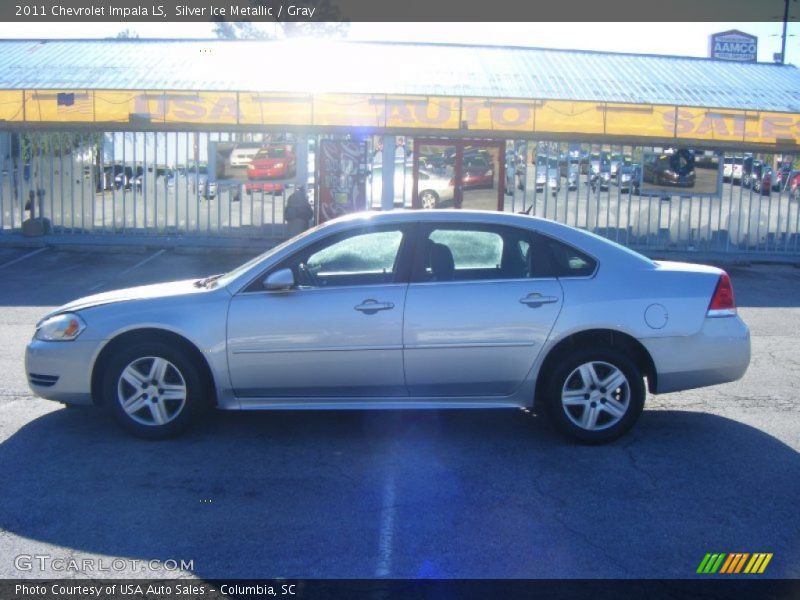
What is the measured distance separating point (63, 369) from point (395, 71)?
16287mm

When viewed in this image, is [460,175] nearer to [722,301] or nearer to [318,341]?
[722,301]

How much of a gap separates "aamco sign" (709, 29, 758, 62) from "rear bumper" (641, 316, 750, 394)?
45.0m

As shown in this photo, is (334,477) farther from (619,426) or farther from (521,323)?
(619,426)

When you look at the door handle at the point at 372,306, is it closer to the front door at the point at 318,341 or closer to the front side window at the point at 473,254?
the front door at the point at 318,341

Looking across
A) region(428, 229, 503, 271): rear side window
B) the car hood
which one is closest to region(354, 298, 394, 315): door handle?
region(428, 229, 503, 271): rear side window

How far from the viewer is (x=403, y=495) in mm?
5484

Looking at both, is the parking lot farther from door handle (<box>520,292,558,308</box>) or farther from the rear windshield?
the rear windshield

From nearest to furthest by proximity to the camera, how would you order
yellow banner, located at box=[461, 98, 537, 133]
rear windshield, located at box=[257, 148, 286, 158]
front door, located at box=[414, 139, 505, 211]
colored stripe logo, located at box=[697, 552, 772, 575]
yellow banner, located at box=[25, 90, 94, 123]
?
1. colored stripe logo, located at box=[697, 552, 772, 575]
2. rear windshield, located at box=[257, 148, 286, 158]
3. front door, located at box=[414, 139, 505, 211]
4. yellow banner, located at box=[461, 98, 537, 133]
5. yellow banner, located at box=[25, 90, 94, 123]

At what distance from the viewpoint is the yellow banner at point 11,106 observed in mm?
20172

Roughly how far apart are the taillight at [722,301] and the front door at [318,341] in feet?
6.86

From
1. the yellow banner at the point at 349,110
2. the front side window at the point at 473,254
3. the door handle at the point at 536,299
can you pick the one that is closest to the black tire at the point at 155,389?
the front side window at the point at 473,254

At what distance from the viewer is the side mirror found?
20.7 feet

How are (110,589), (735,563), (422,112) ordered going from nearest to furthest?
(110,589) < (735,563) < (422,112)

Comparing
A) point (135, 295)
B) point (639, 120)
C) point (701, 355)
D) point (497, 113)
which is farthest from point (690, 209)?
point (135, 295)
